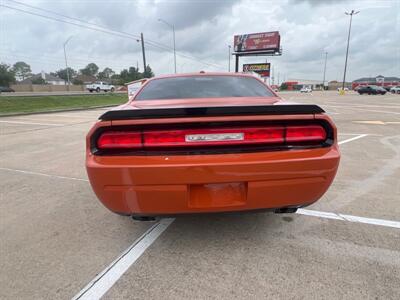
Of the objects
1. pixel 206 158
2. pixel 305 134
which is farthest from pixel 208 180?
pixel 305 134

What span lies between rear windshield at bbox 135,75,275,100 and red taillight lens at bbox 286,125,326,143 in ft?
3.83

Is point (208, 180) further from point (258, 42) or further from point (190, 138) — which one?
point (258, 42)

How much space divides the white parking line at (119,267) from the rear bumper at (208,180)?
442 mm

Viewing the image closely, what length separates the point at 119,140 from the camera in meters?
2.12

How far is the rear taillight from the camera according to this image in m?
2.09

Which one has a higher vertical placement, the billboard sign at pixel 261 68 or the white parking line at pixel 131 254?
the billboard sign at pixel 261 68

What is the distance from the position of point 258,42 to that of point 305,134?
211ft

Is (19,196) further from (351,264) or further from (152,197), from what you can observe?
(351,264)

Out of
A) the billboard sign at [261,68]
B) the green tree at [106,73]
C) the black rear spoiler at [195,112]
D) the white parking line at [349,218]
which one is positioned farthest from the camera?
the green tree at [106,73]

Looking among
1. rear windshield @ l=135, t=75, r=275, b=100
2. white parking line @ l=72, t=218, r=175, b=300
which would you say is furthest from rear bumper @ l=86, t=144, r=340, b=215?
rear windshield @ l=135, t=75, r=275, b=100

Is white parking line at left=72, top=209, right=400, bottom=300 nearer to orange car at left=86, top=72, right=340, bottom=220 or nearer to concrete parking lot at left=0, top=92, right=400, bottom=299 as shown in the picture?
concrete parking lot at left=0, top=92, right=400, bottom=299

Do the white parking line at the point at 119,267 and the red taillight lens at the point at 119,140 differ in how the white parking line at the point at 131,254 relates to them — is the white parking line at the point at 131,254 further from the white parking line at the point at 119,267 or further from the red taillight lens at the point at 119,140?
the red taillight lens at the point at 119,140

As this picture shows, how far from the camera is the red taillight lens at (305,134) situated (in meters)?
2.18

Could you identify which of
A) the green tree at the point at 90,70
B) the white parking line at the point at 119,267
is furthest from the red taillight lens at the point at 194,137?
the green tree at the point at 90,70
